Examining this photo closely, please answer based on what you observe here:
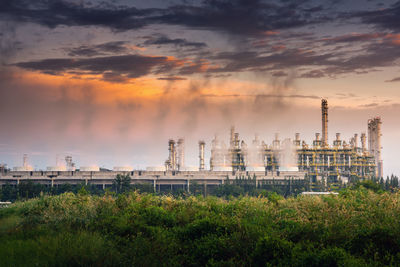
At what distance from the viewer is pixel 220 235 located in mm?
17406

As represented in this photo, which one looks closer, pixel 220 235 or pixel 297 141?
pixel 220 235

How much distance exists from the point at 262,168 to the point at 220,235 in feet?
250

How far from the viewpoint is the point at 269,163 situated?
314 feet

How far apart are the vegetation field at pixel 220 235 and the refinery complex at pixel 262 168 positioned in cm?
6405

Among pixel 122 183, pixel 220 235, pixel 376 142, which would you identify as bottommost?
pixel 220 235

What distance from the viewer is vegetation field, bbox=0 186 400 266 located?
14344mm

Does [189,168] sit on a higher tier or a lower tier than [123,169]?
higher

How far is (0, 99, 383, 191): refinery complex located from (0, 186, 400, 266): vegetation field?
64045mm

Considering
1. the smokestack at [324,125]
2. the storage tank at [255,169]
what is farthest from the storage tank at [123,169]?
the smokestack at [324,125]


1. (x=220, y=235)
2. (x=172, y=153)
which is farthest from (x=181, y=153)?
(x=220, y=235)

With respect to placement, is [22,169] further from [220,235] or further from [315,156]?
[220,235]

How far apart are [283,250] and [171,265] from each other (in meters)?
3.71

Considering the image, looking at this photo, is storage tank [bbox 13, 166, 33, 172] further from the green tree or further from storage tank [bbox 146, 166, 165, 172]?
storage tank [bbox 146, 166, 165, 172]

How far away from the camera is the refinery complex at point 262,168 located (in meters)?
88.6
